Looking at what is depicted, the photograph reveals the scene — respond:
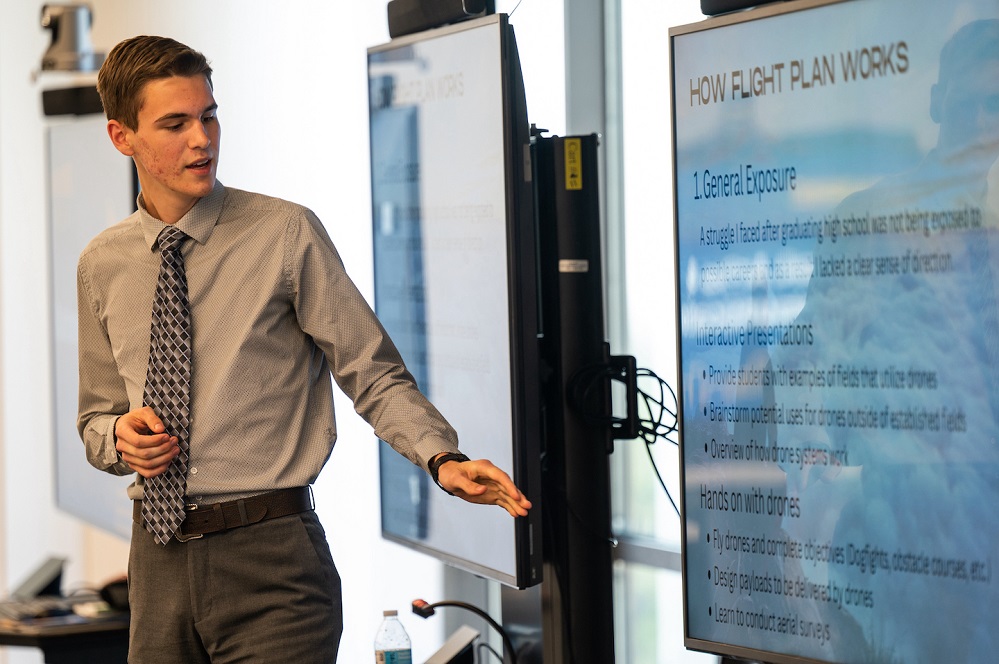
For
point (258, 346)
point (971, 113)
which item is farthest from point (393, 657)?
point (971, 113)

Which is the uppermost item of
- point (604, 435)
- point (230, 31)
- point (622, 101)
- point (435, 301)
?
point (230, 31)

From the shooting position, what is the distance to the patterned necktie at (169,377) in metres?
1.82

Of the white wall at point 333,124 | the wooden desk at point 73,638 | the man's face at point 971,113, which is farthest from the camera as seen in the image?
the white wall at point 333,124

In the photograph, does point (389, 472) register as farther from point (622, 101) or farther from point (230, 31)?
point (230, 31)

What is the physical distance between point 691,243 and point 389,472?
1.21 m

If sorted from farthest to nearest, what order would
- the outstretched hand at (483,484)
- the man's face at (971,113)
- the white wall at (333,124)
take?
the white wall at (333,124)
the man's face at (971,113)
the outstretched hand at (483,484)

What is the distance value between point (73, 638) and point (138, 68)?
1761mm

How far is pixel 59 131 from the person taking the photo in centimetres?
447

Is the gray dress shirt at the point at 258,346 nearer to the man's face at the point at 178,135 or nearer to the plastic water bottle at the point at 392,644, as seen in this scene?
the man's face at the point at 178,135

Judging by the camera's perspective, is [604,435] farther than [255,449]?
Yes

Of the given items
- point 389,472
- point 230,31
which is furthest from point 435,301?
point 230,31

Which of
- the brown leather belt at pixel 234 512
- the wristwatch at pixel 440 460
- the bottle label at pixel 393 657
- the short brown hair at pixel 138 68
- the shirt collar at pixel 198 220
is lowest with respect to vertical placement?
the bottle label at pixel 393 657

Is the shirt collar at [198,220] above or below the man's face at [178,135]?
below

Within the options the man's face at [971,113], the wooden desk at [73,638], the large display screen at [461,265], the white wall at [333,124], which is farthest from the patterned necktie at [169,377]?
the white wall at [333,124]
